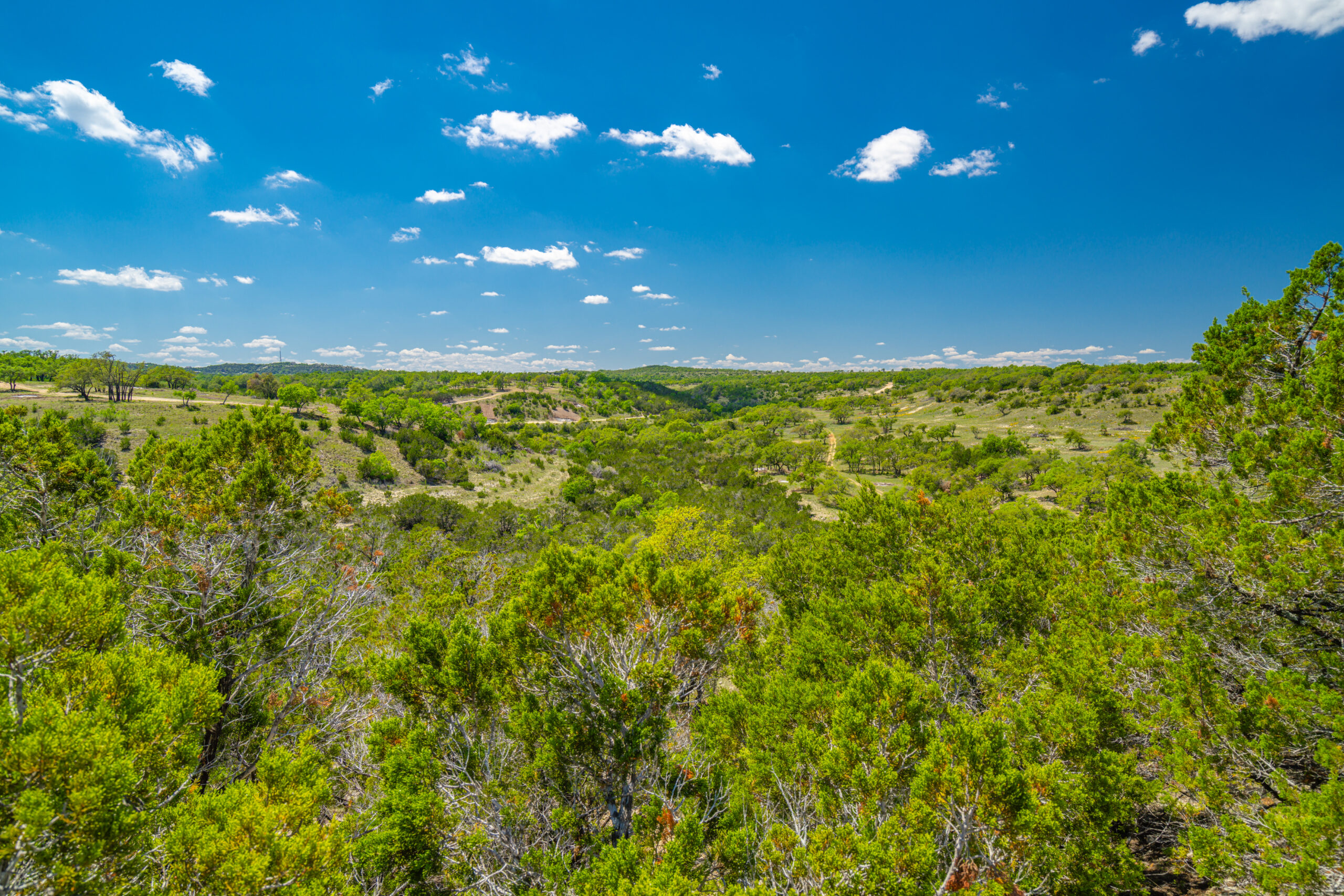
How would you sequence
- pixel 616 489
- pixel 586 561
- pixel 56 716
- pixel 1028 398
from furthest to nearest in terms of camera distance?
1. pixel 1028 398
2. pixel 616 489
3. pixel 586 561
4. pixel 56 716

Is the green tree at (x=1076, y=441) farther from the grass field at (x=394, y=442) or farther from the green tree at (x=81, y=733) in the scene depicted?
the green tree at (x=81, y=733)

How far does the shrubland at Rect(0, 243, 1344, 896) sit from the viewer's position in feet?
15.5

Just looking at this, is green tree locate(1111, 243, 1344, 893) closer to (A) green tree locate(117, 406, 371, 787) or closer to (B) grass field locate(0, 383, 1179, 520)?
(A) green tree locate(117, 406, 371, 787)

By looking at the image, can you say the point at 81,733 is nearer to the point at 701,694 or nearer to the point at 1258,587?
the point at 701,694

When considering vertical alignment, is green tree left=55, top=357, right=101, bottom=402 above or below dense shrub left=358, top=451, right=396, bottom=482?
above

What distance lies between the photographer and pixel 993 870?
598 centimetres

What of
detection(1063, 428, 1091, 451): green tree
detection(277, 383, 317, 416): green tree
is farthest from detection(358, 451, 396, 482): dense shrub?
detection(1063, 428, 1091, 451): green tree

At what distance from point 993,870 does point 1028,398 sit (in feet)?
374

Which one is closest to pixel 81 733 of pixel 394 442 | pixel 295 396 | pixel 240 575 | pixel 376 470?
pixel 240 575

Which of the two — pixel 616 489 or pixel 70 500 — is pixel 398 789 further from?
pixel 616 489

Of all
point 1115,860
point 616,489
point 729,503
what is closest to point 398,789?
point 1115,860

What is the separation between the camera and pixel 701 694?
14.6 metres

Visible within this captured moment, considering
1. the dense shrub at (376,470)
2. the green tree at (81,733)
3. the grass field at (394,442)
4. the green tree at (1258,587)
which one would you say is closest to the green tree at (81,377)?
the grass field at (394,442)

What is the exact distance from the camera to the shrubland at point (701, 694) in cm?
471
